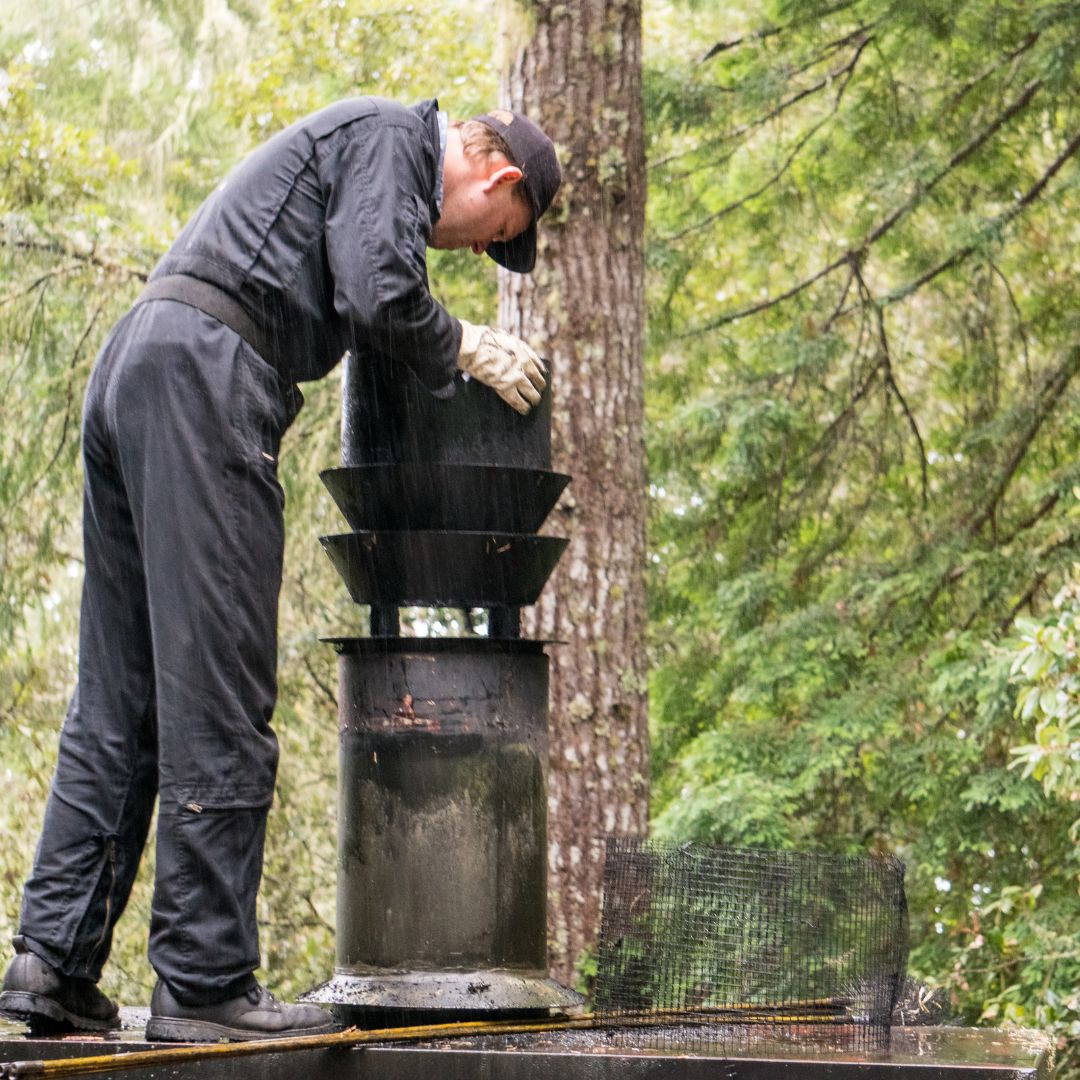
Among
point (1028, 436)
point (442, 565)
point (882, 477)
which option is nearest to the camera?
point (442, 565)

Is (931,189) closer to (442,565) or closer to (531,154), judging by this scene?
(531,154)

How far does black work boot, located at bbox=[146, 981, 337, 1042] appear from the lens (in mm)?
3031

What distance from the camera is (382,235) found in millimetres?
3215

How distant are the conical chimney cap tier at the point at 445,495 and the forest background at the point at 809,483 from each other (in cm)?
329

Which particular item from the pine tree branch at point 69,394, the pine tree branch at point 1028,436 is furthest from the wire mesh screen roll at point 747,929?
the pine tree branch at point 69,394

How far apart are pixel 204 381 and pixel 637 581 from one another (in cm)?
273

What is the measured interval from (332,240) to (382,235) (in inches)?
4.6

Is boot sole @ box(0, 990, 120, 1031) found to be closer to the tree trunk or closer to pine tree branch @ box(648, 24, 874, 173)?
the tree trunk

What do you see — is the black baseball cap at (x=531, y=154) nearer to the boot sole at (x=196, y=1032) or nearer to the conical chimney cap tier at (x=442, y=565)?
the conical chimney cap tier at (x=442, y=565)

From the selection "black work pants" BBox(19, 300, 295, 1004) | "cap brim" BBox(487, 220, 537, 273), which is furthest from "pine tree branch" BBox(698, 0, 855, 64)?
"black work pants" BBox(19, 300, 295, 1004)

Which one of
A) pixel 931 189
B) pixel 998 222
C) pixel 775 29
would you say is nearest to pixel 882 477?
pixel 931 189

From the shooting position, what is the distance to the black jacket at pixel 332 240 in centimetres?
322

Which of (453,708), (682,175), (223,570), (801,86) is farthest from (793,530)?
(223,570)

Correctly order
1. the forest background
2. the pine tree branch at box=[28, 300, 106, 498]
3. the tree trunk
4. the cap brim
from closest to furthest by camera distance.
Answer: the cap brim < the tree trunk < the forest background < the pine tree branch at box=[28, 300, 106, 498]
